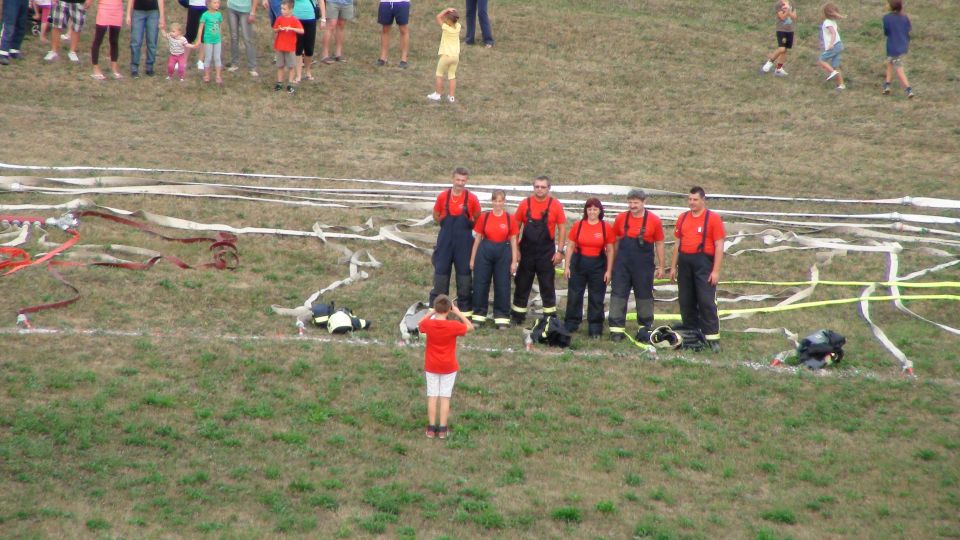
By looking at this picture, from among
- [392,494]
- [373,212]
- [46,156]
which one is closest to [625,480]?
[392,494]

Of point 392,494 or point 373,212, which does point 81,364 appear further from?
point 373,212

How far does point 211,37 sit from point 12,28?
427 cm

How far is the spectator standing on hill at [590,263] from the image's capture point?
504 inches

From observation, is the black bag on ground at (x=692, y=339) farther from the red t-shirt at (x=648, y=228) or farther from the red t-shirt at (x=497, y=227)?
the red t-shirt at (x=497, y=227)

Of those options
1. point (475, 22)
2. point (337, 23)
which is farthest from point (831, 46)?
point (337, 23)

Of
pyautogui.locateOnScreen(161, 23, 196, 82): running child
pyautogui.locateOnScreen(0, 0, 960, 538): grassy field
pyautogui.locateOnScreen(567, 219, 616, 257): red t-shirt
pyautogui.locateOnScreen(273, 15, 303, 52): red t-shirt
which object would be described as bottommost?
pyautogui.locateOnScreen(0, 0, 960, 538): grassy field

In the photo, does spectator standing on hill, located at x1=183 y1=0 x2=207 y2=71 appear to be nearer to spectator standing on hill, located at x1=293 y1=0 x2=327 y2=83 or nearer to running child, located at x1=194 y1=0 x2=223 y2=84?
running child, located at x1=194 y1=0 x2=223 y2=84

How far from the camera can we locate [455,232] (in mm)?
13141

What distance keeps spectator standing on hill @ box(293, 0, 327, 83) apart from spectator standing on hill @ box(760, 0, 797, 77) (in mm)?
10717

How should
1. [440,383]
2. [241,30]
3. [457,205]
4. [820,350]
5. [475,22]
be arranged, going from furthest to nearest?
[475,22], [241,30], [457,205], [820,350], [440,383]

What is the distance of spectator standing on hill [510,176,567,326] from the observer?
13.0 m

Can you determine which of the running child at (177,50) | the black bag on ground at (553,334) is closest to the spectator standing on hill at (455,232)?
the black bag on ground at (553,334)

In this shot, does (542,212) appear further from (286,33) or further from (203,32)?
(203,32)

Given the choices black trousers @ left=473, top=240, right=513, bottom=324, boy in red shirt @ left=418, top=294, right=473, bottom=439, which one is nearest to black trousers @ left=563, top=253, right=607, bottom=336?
black trousers @ left=473, top=240, right=513, bottom=324
